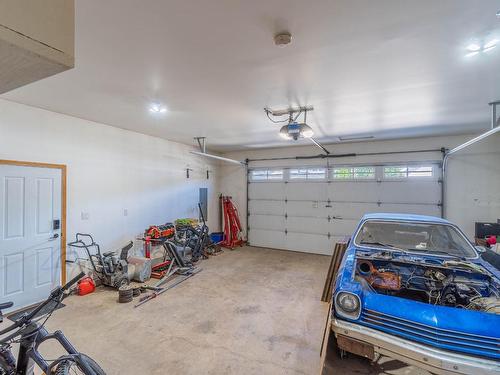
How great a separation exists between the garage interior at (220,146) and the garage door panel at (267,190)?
12cm

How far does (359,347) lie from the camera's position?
6.06 ft

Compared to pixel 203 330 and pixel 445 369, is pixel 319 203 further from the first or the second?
pixel 445 369

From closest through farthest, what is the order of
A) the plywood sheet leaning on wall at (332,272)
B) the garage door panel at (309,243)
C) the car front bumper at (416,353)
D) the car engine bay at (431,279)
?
the car front bumper at (416,353), the car engine bay at (431,279), the plywood sheet leaning on wall at (332,272), the garage door panel at (309,243)

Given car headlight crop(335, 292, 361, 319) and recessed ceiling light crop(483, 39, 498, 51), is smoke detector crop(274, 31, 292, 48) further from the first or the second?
car headlight crop(335, 292, 361, 319)

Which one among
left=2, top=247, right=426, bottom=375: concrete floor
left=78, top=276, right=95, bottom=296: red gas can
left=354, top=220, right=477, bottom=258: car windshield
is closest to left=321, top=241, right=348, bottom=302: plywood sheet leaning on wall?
left=2, top=247, right=426, bottom=375: concrete floor

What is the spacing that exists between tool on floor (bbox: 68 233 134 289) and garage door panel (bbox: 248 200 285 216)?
4.04 metres

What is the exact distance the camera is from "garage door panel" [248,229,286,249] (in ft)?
23.7

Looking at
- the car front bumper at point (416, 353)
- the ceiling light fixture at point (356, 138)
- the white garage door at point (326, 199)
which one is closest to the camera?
the car front bumper at point (416, 353)

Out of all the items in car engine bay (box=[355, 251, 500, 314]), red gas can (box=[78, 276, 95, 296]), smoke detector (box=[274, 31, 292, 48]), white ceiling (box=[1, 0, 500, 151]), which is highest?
white ceiling (box=[1, 0, 500, 151])

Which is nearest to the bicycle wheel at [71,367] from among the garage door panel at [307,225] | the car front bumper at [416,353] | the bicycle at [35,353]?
the bicycle at [35,353]

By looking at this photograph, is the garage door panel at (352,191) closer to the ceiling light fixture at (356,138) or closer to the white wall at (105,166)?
the ceiling light fixture at (356,138)

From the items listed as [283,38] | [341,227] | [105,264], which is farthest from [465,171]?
[105,264]

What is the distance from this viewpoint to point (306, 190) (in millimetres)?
6879

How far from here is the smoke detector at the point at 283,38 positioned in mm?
1854
